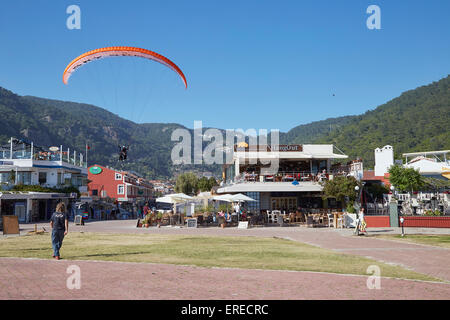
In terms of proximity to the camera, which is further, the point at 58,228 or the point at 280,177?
the point at 280,177

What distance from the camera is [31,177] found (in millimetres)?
37938

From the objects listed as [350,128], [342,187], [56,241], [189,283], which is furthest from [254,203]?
[350,128]

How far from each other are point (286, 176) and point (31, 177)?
24636 millimetres

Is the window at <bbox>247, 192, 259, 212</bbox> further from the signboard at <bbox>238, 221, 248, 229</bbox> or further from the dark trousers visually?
the dark trousers

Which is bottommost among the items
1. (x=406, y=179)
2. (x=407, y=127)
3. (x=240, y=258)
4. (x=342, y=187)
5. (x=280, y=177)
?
(x=240, y=258)

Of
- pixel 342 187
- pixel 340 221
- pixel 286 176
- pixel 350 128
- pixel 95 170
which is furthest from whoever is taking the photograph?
pixel 350 128

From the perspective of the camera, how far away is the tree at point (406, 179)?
2806cm

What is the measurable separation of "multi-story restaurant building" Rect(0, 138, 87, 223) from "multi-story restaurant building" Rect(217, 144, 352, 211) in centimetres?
1754

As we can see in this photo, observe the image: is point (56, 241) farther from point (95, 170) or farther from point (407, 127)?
point (407, 127)

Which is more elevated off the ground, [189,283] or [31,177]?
[31,177]

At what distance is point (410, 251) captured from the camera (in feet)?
41.7

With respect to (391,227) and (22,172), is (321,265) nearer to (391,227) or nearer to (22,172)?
(391,227)
